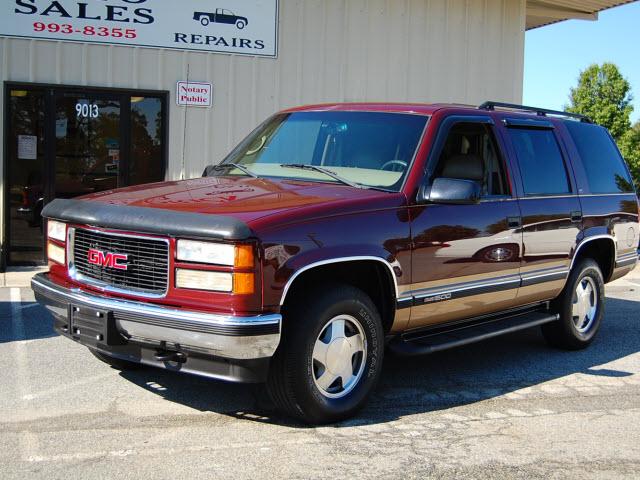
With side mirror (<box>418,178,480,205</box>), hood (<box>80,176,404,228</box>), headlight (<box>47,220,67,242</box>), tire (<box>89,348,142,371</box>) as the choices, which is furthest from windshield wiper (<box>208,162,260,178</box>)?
tire (<box>89,348,142,371</box>)

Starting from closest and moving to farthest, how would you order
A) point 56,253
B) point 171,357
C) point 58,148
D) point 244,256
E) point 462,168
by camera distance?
point 244,256, point 171,357, point 56,253, point 462,168, point 58,148

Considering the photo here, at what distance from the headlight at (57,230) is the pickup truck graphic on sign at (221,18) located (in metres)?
6.90

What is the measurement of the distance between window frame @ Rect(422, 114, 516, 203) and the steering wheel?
16cm

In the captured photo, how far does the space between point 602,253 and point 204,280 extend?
4.41m

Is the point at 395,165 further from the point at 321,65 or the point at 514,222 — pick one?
the point at 321,65

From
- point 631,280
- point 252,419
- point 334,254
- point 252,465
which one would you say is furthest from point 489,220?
point 631,280

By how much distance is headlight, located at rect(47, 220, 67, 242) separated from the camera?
4.98 m

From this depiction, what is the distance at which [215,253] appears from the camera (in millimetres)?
4172

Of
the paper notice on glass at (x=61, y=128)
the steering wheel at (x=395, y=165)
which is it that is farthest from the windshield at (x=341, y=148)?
the paper notice on glass at (x=61, y=128)

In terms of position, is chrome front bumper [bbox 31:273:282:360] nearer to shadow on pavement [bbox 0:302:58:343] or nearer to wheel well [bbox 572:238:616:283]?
shadow on pavement [bbox 0:302:58:343]

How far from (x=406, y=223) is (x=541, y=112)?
246 cm

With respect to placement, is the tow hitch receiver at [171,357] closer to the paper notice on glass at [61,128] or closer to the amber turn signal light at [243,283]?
the amber turn signal light at [243,283]

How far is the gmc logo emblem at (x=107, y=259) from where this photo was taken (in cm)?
451

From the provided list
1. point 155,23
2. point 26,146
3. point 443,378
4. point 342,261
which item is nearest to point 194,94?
point 155,23
